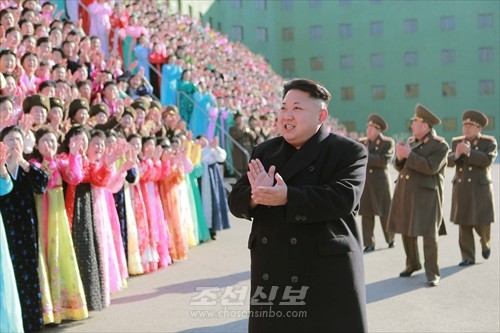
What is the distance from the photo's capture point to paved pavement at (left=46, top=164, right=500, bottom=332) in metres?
5.78

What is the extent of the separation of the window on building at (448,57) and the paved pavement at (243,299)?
41750mm

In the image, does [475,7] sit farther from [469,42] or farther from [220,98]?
[220,98]

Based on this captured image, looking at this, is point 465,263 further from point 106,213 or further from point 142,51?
point 142,51

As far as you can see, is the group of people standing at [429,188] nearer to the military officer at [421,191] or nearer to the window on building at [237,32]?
the military officer at [421,191]

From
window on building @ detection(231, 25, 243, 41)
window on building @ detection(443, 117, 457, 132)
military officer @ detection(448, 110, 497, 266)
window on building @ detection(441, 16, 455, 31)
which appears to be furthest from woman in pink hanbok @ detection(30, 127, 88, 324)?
window on building @ detection(441, 16, 455, 31)

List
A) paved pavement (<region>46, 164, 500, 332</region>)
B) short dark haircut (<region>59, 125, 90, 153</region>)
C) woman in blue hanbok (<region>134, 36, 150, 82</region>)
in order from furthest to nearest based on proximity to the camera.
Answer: woman in blue hanbok (<region>134, 36, 150, 82</region>), short dark haircut (<region>59, 125, 90, 153</region>), paved pavement (<region>46, 164, 500, 332</region>)

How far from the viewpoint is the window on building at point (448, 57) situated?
159 ft

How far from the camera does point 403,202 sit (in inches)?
305

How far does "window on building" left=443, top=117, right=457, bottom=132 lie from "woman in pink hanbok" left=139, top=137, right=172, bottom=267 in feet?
137

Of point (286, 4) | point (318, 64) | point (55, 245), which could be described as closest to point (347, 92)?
point (318, 64)

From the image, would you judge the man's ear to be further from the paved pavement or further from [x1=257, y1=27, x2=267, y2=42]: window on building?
[x1=257, y1=27, x2=267, y2=42]: window on building

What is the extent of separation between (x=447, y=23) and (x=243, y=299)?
151ft

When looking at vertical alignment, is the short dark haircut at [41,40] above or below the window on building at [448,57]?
below

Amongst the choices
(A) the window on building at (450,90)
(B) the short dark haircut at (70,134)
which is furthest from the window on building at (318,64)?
(B) the short dark haircut at (70,134)
